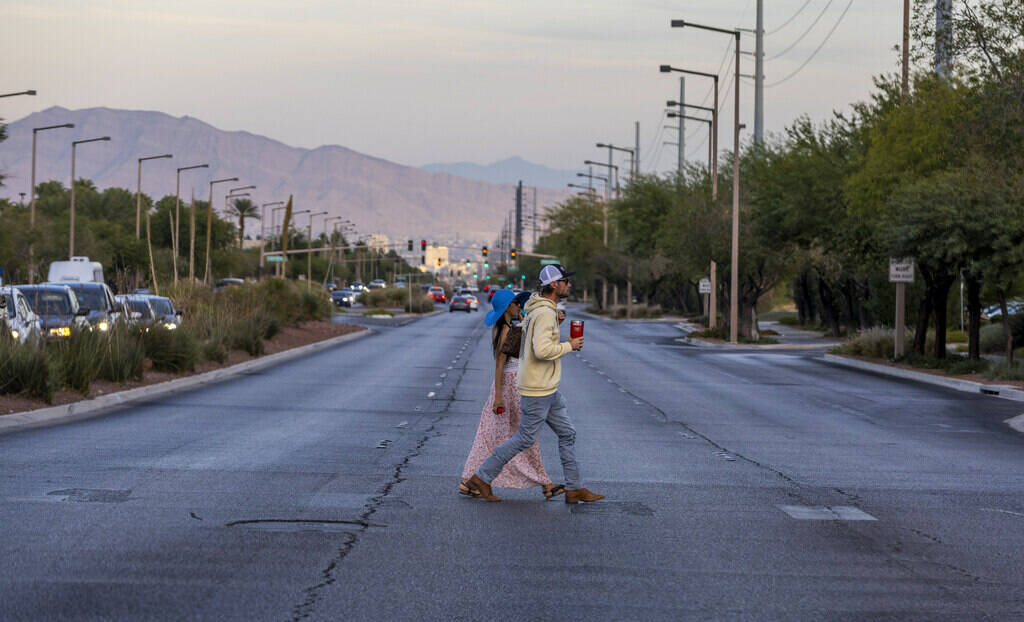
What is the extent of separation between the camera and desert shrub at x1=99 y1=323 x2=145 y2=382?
2447cm

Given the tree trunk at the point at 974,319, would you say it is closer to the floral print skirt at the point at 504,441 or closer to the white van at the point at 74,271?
the white van at the point at 74,271

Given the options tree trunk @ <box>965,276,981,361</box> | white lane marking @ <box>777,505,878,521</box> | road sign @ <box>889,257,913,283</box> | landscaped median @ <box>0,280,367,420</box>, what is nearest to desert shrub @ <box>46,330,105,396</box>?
landscaped median @ <box>0,280,367,420</box>

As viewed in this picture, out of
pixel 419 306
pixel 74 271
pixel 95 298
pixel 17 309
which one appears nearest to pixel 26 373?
pixel 17 309

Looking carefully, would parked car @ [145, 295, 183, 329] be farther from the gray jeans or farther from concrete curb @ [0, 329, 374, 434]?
the gray jeans

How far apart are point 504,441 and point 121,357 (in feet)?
47.7

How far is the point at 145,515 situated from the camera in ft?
34.4

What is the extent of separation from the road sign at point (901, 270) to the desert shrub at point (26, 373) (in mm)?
25403

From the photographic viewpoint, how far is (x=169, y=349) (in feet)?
93.1

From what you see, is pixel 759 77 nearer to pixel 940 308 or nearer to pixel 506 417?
pixel 940 308

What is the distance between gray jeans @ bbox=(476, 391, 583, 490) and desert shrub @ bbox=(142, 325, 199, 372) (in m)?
17.8

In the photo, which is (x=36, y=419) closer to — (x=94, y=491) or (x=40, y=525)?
(x=94, y=491)

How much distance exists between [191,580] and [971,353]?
3170 cm

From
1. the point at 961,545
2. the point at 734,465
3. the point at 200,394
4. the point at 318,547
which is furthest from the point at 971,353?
the point at 318,547

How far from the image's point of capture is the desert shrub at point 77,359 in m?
21.8
